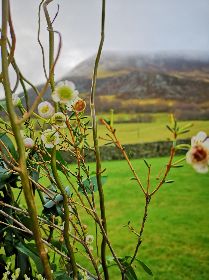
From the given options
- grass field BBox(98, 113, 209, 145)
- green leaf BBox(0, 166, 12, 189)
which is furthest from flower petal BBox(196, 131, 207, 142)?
grass field BBox(98, 113, 209, 145)

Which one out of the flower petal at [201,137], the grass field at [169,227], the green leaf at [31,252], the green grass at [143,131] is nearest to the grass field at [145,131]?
the green grass at [143,131]

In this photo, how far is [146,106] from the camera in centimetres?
2775

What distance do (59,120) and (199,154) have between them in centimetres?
19

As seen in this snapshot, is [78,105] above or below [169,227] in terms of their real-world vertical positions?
above

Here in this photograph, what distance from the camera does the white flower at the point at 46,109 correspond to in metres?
0.40

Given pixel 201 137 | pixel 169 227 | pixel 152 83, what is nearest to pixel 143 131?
pixel 152 83

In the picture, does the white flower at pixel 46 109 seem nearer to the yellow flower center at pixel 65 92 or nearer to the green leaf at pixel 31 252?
the yellow flower center at pixel 65 92

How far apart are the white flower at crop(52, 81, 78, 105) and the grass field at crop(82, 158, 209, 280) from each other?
98 centimetres

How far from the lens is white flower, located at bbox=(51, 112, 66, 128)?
42cm

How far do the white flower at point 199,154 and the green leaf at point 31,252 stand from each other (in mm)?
421

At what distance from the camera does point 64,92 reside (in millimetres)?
385

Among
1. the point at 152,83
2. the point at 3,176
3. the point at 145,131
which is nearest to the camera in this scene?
the point at 3,176

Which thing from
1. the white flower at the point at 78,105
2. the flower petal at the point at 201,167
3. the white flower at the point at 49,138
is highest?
the white flower at the point at 78,105

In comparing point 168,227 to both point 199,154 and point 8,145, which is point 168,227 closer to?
point 8,145
